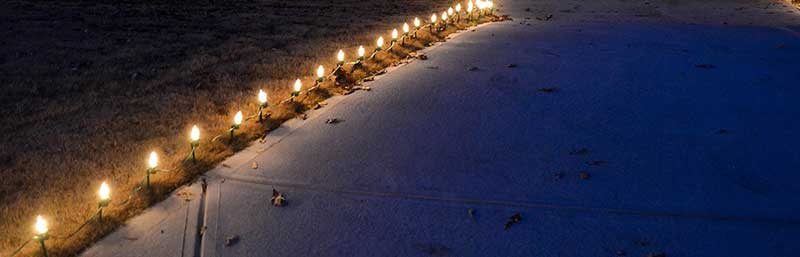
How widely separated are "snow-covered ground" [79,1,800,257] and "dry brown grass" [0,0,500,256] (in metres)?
0.36

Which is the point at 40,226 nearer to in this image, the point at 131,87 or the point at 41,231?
the point at 41,231

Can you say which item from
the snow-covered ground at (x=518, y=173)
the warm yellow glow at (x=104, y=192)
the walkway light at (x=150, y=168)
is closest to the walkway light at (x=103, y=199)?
the warm yellow glow at (x=104, y=192)

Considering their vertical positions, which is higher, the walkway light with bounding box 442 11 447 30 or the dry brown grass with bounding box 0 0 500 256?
the walkway light with bounding box 442 11 447 30

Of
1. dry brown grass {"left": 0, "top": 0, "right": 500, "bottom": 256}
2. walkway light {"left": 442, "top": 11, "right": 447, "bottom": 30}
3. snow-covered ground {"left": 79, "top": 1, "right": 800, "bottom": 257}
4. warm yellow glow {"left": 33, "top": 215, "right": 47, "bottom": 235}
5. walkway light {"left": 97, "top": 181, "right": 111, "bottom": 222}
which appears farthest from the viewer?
walkway light {"left": 442, "top": 11, "right": 447, "bottom": 30}

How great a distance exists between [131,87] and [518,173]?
4293mm

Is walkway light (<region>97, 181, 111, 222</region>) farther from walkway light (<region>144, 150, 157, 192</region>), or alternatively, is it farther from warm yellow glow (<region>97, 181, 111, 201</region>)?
walkway light (<region>144, 150, 157, 192</region>)

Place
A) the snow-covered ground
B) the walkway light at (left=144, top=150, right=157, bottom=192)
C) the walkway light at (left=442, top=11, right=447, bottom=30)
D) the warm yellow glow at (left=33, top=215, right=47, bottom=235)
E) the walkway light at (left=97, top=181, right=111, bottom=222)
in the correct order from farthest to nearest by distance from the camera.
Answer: the walkway light at (left=442, top=11, right=447, bottom=30) < the walkway light at (left=144, top=150, right=157, bottom=192) < the walkway light at (left=97, top=181, right=111, bottom=222) < the snow-covered ground < the warm yellow glow at (left=33, top=215, right=47, bottom=235)

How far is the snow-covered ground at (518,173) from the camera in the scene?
3.13 metres

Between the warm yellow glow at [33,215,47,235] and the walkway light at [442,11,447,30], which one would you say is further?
the walkway light at [442,11,447,30]

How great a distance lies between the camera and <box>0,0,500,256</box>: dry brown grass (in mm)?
3760

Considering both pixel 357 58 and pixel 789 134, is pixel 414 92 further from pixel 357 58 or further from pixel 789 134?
pixel 789 134

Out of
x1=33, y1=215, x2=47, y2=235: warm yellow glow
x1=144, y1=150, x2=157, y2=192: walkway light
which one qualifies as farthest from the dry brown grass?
x1=33, y1=215, x2=47, y2=235: warm yellow glow

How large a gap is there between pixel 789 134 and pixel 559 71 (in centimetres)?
236

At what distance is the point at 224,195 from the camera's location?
3592 millimetres
